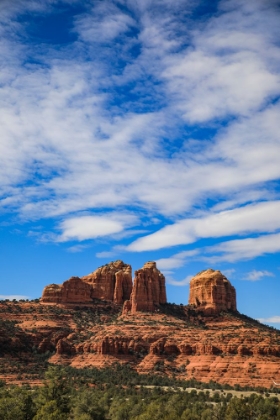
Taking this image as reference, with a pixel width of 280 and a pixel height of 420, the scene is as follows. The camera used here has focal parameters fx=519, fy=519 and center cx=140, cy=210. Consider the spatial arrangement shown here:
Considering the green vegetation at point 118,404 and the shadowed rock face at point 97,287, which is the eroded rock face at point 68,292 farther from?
the green vegetation at point 118,404

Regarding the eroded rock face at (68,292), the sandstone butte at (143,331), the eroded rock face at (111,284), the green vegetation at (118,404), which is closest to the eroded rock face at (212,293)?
the sandstone butte at (143,331)

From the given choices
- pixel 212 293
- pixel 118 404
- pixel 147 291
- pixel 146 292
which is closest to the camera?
pixel 118 404

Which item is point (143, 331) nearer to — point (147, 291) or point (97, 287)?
point (147, 291)

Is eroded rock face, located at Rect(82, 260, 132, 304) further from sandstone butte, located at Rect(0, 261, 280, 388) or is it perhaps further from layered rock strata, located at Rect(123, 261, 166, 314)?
layered rock strata, located at Rect(123, 261, 166, 314)

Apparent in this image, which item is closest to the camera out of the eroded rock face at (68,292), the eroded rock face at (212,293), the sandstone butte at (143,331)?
the sandstone butte at (143,331)

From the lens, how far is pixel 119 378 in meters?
100

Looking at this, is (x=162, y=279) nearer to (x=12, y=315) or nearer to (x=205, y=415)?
(x=12, y=315)

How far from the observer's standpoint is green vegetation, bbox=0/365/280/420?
59125 millimetres

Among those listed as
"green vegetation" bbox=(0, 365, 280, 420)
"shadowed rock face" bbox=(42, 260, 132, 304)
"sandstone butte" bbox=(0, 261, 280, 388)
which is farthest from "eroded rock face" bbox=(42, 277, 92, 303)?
"green vegetation" bbox=(0, 365, 280, 420)

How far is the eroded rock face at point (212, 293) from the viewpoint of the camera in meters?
145

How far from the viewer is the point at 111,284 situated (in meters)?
157

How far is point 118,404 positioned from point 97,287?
85638 mm

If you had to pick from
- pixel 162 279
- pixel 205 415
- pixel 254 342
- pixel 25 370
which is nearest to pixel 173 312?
pixel 162 279

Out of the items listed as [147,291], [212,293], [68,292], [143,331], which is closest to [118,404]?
[143,331]
